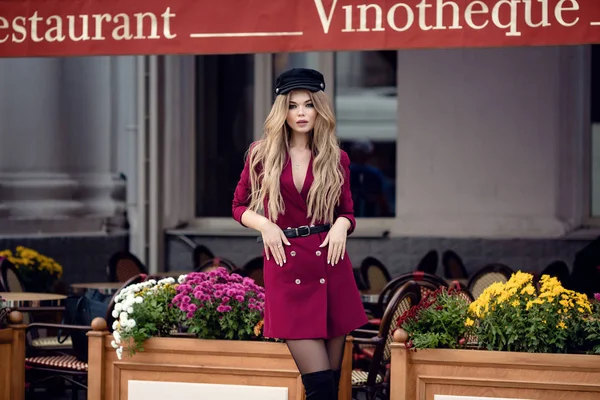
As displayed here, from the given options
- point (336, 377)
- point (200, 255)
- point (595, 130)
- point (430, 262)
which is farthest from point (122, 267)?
point (336, 377)

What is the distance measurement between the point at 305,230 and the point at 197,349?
35.5 inches

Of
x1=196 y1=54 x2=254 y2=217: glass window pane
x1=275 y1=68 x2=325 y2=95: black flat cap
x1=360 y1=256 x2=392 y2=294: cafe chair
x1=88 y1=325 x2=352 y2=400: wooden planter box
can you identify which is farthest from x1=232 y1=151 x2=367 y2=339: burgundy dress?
x1=196 y1=54 x2=254 y2=217: glass window pane

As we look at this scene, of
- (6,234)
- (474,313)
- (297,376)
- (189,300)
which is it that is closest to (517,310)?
(474,313)

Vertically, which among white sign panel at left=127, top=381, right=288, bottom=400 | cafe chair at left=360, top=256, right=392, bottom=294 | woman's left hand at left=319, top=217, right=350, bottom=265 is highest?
woman's left hand at left=319, top=217, right=350, bottom=265

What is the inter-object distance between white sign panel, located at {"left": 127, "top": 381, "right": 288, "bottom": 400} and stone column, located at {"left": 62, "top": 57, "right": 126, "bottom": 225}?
6504 millimetres

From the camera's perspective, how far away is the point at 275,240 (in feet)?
14.2

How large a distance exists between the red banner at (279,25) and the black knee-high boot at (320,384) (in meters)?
2.61

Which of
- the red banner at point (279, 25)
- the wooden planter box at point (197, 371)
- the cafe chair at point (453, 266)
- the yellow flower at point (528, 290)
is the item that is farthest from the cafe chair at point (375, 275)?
the yellow flower at point (528, 290)

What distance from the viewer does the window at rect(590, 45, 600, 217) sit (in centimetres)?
1077

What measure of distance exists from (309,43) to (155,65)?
507cm

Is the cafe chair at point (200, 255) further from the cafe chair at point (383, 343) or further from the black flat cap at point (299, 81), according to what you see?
the black flat cap at point (299, 81)

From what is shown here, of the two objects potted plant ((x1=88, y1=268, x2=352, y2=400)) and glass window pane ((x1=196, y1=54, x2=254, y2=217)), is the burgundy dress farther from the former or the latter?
glass window pane ((x1=196, y1=54, x2=254, y2=217))

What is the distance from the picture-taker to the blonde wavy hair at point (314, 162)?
14.4ft

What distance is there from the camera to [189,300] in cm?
505
